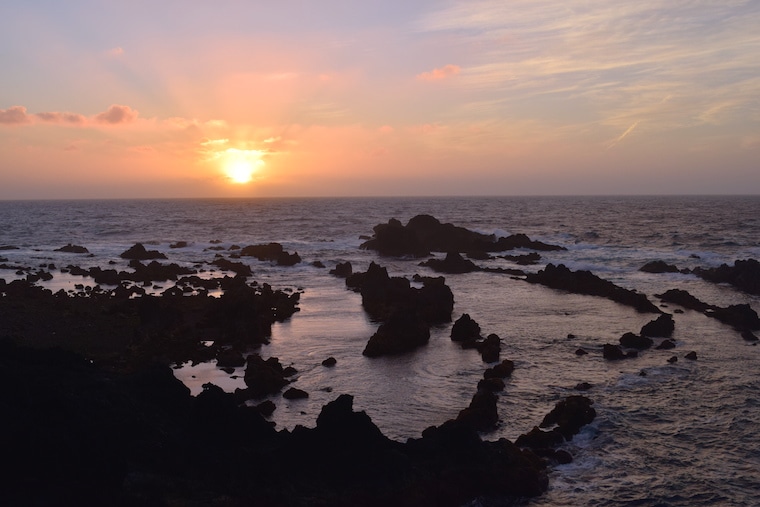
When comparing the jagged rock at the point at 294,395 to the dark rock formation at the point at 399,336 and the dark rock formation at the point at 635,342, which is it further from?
the dark rock formation at the point at 635,342

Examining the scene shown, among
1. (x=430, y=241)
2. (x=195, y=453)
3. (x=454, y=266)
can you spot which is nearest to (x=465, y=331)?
(x=195, y=453)

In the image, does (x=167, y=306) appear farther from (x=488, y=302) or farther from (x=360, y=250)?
(x=360, y=250)

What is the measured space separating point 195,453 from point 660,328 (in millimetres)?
25519

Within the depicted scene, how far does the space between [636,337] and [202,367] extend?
786 inches

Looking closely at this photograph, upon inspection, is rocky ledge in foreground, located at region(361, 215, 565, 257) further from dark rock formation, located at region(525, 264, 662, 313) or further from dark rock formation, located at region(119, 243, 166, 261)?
dark rock formation, located at region(119, 243, 166, 261)

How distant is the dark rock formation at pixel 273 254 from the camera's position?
212 feet

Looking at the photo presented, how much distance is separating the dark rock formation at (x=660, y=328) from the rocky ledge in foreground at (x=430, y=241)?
41.4 m

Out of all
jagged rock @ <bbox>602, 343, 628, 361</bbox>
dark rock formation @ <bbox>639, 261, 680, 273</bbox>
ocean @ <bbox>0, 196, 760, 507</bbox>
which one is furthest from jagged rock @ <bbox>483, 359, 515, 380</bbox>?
dark rock formation @ <bbox>639, 261, 680, 273</bbox>

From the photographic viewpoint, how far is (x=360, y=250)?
80.0 m

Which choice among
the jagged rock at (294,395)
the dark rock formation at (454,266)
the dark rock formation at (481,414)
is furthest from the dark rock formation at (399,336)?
the dark rock formation at (454,266)

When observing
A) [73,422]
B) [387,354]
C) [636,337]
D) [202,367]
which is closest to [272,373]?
[202,367]

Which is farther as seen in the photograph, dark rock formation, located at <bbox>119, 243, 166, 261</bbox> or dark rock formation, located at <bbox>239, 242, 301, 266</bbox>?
dark rock formation, located at <bbox>119, 243, 166, 261</bbox>

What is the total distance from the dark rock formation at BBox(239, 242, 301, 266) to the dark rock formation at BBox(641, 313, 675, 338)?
Result: 4108 centimetres

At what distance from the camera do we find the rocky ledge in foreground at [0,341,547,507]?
11250 millimetres
